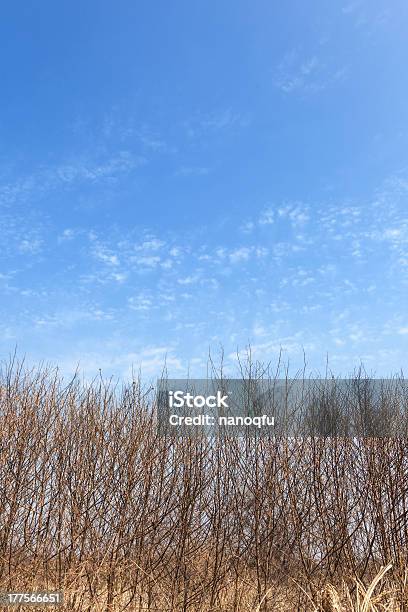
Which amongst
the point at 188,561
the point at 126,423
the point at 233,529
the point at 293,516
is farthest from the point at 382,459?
the point at 126,423

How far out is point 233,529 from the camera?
20.0 ft

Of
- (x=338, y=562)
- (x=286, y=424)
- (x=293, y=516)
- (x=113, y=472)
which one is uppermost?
(x=286, y=424)

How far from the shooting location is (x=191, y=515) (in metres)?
6.04

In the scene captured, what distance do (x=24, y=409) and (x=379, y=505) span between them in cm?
449

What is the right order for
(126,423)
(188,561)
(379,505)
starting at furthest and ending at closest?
(126,423), (379,505), (188,561)

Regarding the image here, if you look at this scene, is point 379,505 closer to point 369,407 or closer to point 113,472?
point 369,407

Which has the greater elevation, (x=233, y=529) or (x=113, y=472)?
(x=113, y=472)

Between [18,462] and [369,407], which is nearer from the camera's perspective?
[18,462]

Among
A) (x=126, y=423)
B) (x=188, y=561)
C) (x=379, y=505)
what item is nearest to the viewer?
(x=188, y=561)

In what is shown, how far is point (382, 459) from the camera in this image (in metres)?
6.50

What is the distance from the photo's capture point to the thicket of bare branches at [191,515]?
5.80 meters

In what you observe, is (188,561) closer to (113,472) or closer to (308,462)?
(113,472)

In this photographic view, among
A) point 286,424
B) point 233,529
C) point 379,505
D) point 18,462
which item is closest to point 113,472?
point 18,462

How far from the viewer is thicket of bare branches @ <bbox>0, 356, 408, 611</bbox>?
580cm
